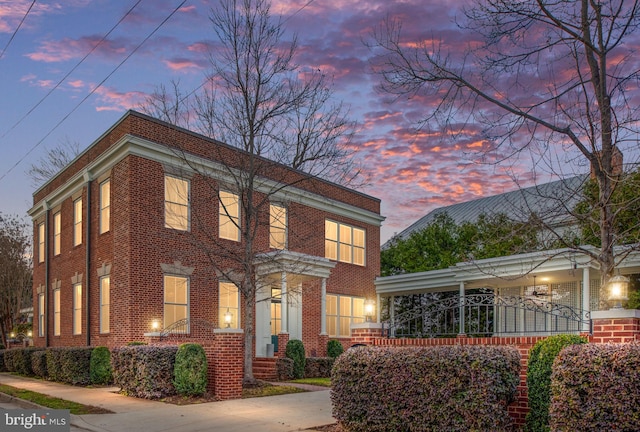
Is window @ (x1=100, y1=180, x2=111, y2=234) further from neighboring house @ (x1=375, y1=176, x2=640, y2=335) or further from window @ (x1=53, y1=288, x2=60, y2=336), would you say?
neighboring house @ (x1=375, y1=176, x2=640, y2=335)

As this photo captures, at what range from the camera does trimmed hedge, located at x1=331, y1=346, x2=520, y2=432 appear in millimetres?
8000

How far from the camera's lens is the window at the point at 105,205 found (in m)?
19.8

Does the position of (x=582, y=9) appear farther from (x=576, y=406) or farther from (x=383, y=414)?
(x=383, y=414)

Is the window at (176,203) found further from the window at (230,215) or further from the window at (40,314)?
the window at (40,314)

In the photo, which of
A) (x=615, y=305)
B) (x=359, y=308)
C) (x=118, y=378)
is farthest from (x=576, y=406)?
(x=359, y=308)

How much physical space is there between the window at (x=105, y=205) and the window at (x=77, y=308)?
2991 millimetres

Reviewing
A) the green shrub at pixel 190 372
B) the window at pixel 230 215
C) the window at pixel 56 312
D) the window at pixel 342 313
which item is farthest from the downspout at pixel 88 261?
the window at pixel 342 313

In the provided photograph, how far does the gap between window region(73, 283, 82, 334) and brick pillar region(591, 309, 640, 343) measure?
18.3 m

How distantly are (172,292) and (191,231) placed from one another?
2.13m

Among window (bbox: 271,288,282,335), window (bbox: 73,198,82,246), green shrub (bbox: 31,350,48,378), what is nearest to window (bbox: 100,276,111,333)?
green shrub (bbox: 31,350,48,378)

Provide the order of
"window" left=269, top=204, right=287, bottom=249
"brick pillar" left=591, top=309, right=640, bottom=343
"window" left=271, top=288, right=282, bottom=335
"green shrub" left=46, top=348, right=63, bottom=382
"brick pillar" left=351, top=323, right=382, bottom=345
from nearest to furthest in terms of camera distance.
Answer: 1. "brick pillar" left=591, top=309, right=640, bottom=343
2. "brick pillar" left=351, top=323, right=382, bottom=345
3. "green shrub" left=46, top=348, right=63, bottom=382
4. "window" left=271, top=288, right=282, bottom=335
5. "window" left=269, top=204, right=287, bottom=249

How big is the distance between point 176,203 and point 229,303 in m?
4.07

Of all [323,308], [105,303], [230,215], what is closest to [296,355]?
[323,308]

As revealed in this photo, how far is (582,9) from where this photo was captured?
9.27 meters
